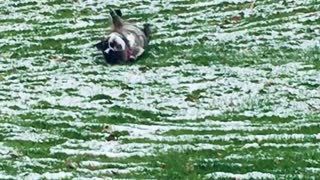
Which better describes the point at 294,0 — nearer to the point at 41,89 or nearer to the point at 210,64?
the point at 210,64

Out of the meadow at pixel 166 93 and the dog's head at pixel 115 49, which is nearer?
the meadow at pixel 166 93

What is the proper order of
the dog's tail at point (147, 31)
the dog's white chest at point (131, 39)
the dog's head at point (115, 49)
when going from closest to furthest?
the dog's head at point (115, 49), the dog's white chest at point (131, 39), the dog's tail at point (147, 31)

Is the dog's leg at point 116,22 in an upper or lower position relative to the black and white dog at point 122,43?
upper

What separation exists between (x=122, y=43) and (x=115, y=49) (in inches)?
6.8

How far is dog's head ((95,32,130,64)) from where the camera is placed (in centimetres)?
1681

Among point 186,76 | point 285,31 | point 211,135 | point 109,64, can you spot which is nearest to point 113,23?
point 109,64

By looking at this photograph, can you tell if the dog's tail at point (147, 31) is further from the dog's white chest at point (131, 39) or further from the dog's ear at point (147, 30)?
the dog's white chest at point (131, 39)

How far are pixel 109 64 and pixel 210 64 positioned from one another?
1.90m

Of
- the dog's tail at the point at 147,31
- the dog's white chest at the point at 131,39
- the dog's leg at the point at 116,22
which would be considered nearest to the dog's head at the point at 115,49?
the dog's white chest at the point at 131,39

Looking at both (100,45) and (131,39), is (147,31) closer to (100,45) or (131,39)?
(131,39)

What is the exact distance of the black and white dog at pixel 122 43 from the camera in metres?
16.8

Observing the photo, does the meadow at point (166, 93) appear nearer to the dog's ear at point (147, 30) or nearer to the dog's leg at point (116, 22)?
the dog's ear at point (147, 30)

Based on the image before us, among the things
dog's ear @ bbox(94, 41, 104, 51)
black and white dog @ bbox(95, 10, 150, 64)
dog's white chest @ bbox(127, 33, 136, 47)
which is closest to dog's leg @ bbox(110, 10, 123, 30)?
black and white dog @ bbox(95, 10, 150, 64)

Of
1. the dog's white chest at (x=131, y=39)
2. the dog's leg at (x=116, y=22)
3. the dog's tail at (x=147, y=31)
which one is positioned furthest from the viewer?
the dog's tail at (x=147, y=31)
